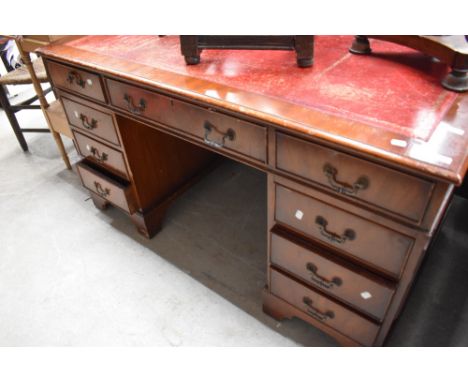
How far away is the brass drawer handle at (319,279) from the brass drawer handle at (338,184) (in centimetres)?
28

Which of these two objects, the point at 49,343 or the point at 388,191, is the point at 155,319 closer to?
the point at 49,343

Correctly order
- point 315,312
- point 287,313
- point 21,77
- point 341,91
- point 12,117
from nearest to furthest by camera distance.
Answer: point 341,91 < point 315,312 < point 287,313 < point 21,77 < point 12,117

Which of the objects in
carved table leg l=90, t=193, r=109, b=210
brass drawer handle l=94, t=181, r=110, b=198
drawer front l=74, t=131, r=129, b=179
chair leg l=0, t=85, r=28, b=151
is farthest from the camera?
chair leg l=0, t=85, r=28, b=151

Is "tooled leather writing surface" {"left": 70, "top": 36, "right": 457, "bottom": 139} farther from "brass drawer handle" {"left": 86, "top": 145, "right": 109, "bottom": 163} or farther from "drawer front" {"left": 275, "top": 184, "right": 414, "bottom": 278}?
"brass drawer handle" {"left": 86, "top": 145, "right": 109, "bottom": 163}

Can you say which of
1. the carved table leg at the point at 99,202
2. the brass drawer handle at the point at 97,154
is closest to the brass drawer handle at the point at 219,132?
the brass drawer handle at the point at 97,154

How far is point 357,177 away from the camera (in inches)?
28.7

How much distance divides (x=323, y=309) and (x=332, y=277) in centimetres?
15

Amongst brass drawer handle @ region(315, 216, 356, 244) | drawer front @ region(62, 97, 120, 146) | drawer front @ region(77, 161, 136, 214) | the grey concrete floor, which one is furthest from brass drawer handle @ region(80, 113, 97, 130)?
brass drawer handle @ region(315, 216, 356, 244)

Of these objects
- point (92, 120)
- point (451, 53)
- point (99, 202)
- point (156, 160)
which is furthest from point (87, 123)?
point (451, 53)

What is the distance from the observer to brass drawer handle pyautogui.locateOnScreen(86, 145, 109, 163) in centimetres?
142

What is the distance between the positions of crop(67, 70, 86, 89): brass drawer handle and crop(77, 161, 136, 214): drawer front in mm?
389

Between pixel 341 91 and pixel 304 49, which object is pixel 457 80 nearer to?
pixel 341 91

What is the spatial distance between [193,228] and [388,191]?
3.48 feet

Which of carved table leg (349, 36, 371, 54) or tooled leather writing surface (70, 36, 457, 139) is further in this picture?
carved table leg (349, 36, 371, 54)
